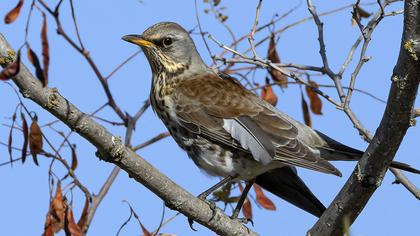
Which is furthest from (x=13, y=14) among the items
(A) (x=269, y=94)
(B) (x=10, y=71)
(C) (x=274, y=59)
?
(A) (x=269, y=94)

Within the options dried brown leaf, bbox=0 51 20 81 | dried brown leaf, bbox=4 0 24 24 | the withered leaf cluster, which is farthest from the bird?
dried brown leaf, bbox=0 51 20 81

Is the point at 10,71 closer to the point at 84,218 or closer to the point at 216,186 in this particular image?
the point at 84,218

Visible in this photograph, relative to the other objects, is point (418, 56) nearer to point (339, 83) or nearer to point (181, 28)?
point (339, 83)

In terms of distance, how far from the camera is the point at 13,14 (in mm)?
3949

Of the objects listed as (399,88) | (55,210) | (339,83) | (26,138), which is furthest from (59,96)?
(339,83)

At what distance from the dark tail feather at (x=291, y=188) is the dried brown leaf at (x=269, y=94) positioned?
571 mm

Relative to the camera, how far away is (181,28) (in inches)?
271

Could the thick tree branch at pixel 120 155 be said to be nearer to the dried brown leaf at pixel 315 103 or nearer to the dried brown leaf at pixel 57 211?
the dried brown leaf at pixel 57 211

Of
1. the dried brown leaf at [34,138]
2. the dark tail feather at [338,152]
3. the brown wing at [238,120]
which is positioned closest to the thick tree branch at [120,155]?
the dried brown leaf at [34,138]

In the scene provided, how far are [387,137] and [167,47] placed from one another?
323cm

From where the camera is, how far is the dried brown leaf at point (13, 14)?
156 inches

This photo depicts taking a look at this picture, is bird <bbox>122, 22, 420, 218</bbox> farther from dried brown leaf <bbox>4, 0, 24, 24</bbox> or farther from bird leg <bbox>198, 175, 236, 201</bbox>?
dried brown leaf <bbox>4, 0, 24, 24</bbox>

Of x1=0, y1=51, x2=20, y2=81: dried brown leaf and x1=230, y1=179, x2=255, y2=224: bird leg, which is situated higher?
x1=230, y1=179, x2=255, y2=224: bird leg

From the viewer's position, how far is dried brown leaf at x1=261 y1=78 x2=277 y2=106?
20.3 feet
